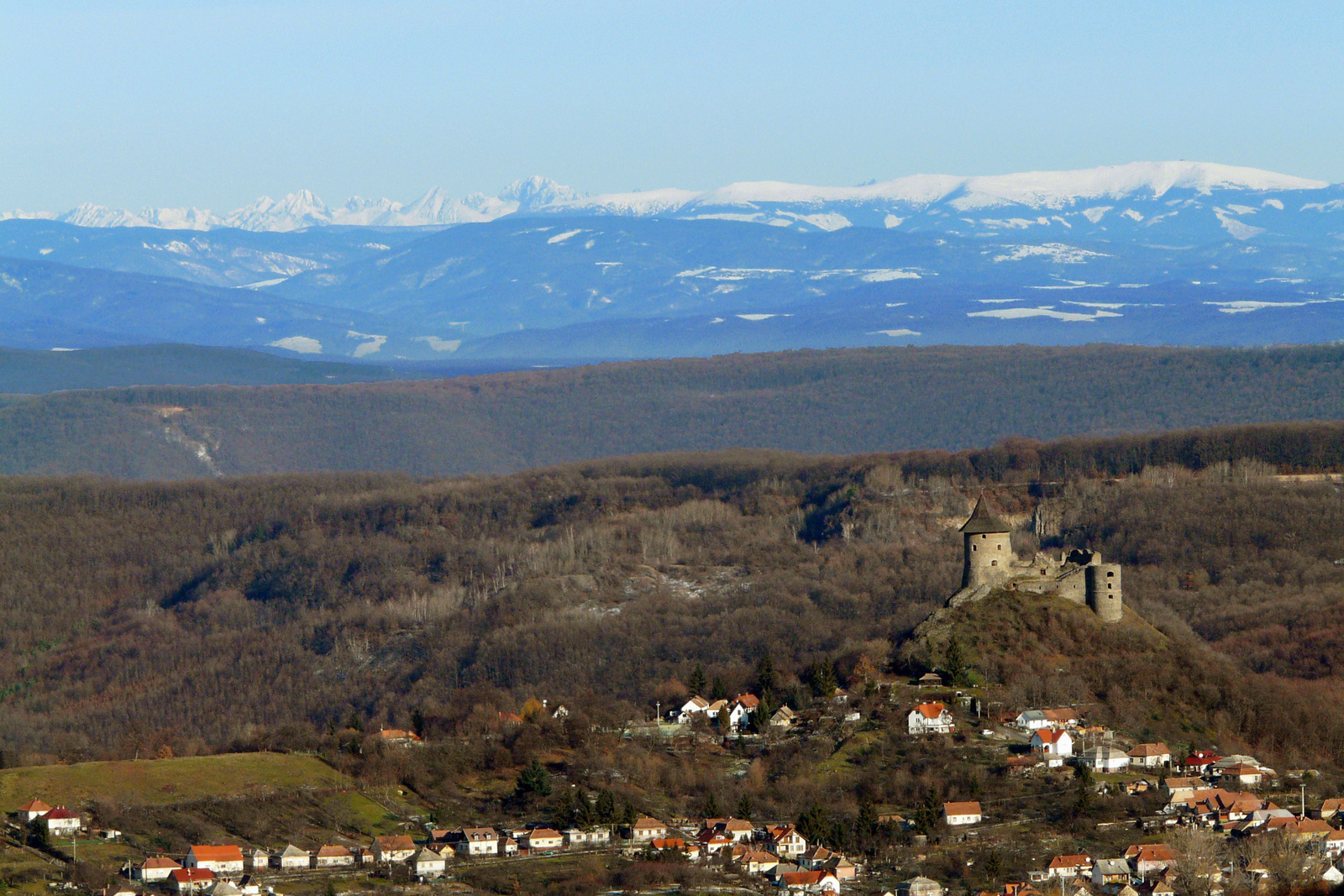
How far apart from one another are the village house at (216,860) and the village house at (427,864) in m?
5.62

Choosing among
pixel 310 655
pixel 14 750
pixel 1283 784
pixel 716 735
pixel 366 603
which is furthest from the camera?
pixel 366 603

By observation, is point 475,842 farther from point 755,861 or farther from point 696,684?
point 696,684

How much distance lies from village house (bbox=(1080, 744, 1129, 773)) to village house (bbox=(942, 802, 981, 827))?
7.01 metres

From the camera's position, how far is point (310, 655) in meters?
171

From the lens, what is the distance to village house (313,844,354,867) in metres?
85.1

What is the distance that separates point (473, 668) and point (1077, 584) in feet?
173

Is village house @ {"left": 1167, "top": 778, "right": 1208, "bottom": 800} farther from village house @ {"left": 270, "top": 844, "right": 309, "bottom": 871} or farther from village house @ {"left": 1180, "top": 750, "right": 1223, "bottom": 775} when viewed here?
village house @ {"left": 270, "top": 844, "right": 309, "bottom": 871}

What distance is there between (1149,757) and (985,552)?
1613 centimetres

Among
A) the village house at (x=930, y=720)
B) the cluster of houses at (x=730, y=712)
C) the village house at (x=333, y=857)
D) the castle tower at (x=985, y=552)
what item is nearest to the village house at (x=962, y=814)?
the village house at (x=930, y=720)

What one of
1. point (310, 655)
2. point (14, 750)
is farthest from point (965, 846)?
point (310, 655)

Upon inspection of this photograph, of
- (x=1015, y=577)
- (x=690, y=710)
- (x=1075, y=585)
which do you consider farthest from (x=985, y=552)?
(x=690, y=710)

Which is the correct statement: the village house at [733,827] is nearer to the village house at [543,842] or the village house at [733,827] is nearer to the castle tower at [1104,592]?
the village house at [543,842]

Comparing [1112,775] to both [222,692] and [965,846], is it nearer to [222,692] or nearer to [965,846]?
[965,846]

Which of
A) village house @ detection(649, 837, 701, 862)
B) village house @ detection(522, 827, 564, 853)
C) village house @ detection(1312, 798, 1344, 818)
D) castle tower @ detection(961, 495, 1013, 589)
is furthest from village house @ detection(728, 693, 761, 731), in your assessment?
village house @ detection(1312, 798, 1344, 818)
